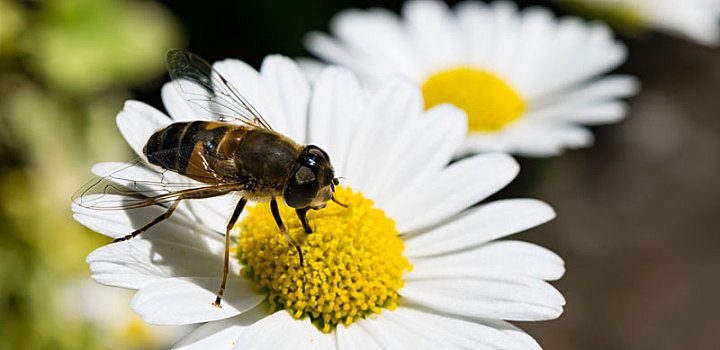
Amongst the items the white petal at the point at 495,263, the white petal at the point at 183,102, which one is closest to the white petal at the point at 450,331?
the white petal at the point at 495,263

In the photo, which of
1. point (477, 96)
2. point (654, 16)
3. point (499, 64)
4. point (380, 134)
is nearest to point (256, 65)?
point (499, 64)

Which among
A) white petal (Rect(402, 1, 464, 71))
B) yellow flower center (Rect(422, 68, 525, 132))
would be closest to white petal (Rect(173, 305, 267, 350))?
yellow flower center (Rect(422, 68, 525, 132))

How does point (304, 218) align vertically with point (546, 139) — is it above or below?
below

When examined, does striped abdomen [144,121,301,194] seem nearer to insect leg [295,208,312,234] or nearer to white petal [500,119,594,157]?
insect leg [295,208,312,234]

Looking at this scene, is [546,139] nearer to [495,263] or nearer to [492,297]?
[495,263]

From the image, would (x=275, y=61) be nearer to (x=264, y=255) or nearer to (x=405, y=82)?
(x=405, y=82)

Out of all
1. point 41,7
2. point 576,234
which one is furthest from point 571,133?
point 41,7
